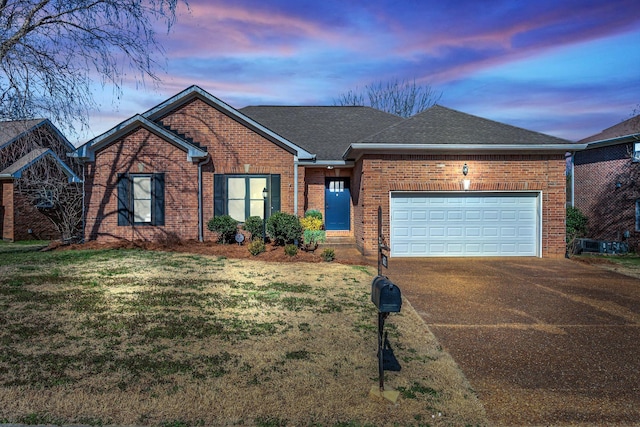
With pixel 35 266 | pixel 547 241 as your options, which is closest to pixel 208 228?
pixel 35 266

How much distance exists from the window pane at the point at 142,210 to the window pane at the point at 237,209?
9.02 feet

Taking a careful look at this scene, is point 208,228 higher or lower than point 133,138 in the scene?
lower

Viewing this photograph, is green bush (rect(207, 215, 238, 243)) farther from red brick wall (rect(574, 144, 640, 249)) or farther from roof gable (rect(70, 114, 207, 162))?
red brick wall (rect(574, 144, 640, 249))

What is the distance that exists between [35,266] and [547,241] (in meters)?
14.6

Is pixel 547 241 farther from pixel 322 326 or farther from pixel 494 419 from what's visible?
pixel 494 419

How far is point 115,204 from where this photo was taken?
13.8 meters

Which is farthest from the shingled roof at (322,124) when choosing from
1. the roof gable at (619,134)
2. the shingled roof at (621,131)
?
the shingled roof at (621,131)

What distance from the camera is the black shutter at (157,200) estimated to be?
13.8 meters

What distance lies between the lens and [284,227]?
12594 mm

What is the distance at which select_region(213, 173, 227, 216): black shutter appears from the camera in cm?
1424

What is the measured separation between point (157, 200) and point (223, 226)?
2565 mm

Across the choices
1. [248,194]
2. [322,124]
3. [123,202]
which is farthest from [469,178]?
[123,202]

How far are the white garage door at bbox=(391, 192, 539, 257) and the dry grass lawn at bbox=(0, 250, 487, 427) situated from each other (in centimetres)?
535

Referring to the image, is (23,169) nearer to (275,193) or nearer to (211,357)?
(275,193)
